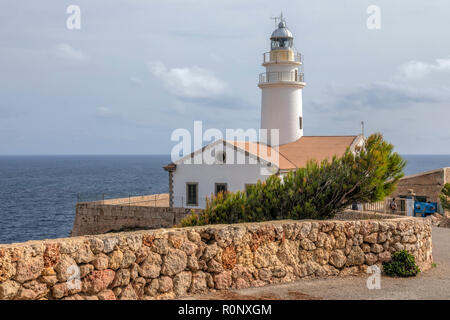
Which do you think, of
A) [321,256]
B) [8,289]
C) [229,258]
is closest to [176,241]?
[229,258]

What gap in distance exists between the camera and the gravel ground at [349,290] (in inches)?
350

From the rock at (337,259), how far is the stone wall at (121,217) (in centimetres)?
1963

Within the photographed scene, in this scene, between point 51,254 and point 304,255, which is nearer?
point 51,254

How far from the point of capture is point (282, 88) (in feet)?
116

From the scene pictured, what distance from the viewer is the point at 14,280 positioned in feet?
22.8

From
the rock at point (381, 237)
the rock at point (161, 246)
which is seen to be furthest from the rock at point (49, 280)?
the rock at point (381, 237)

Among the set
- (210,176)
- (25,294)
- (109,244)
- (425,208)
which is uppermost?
(210,176)

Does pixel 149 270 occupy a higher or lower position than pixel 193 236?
lower

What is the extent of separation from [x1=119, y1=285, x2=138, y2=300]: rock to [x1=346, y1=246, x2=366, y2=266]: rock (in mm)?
4641

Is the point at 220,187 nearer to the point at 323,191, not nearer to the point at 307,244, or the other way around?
the point at 323,191

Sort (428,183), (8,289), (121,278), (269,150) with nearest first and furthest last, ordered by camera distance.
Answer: (8,289)
(121,278)
(428,183)
(269,150)

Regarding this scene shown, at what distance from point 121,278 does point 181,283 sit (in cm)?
112

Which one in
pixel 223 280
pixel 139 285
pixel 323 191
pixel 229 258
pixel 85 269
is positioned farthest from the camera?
pixel 323 191
